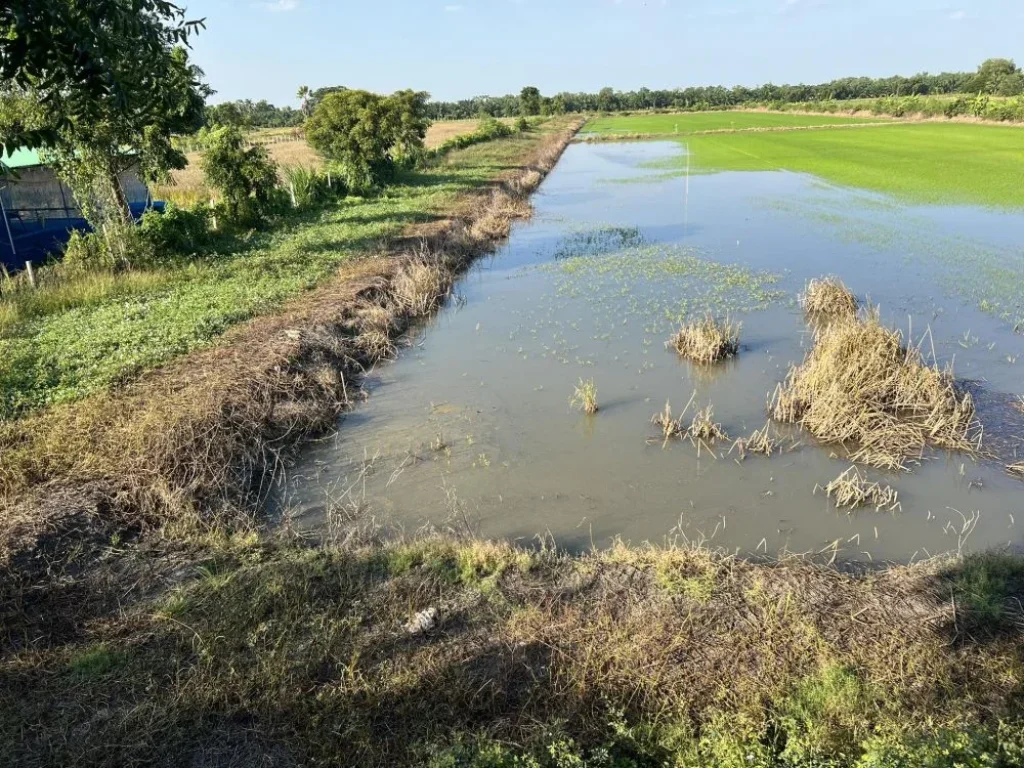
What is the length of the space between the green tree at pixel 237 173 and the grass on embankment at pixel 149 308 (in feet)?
3.29

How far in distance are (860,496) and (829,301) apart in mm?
5825

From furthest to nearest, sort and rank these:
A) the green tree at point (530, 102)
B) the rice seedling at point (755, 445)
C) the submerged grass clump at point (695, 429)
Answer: the green tree at point (530, 102)
the submerged grass clump at point (695, 429)
the rice seedling at point (755, 445)

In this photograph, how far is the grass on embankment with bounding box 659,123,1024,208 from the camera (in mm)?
22078

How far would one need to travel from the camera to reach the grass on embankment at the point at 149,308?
7930mm

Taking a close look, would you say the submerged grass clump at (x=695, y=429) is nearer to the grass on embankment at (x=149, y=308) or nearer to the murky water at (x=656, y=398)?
the murky water at (x=656, y=398)

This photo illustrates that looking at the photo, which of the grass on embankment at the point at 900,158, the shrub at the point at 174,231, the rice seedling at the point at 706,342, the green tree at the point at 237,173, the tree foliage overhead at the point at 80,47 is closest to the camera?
the tree foliage overhead at the point at 80,47

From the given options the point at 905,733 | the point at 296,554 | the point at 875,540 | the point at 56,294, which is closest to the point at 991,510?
the point at 875,540

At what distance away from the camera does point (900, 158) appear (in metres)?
30.4

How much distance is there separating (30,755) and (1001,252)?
58.6 feet

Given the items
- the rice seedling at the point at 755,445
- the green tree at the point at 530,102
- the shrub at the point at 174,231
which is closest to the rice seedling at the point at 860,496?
the rice seedling at the point at 755,445

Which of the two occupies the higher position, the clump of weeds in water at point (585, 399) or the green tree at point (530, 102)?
the green tree at point (530, 102)

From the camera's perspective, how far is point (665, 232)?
18.6 m

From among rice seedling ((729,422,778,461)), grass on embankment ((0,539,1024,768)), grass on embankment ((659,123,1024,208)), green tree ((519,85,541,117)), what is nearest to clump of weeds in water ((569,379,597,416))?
rice seedling ((729,422,778,461))

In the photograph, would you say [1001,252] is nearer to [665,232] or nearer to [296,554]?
[665,232]
